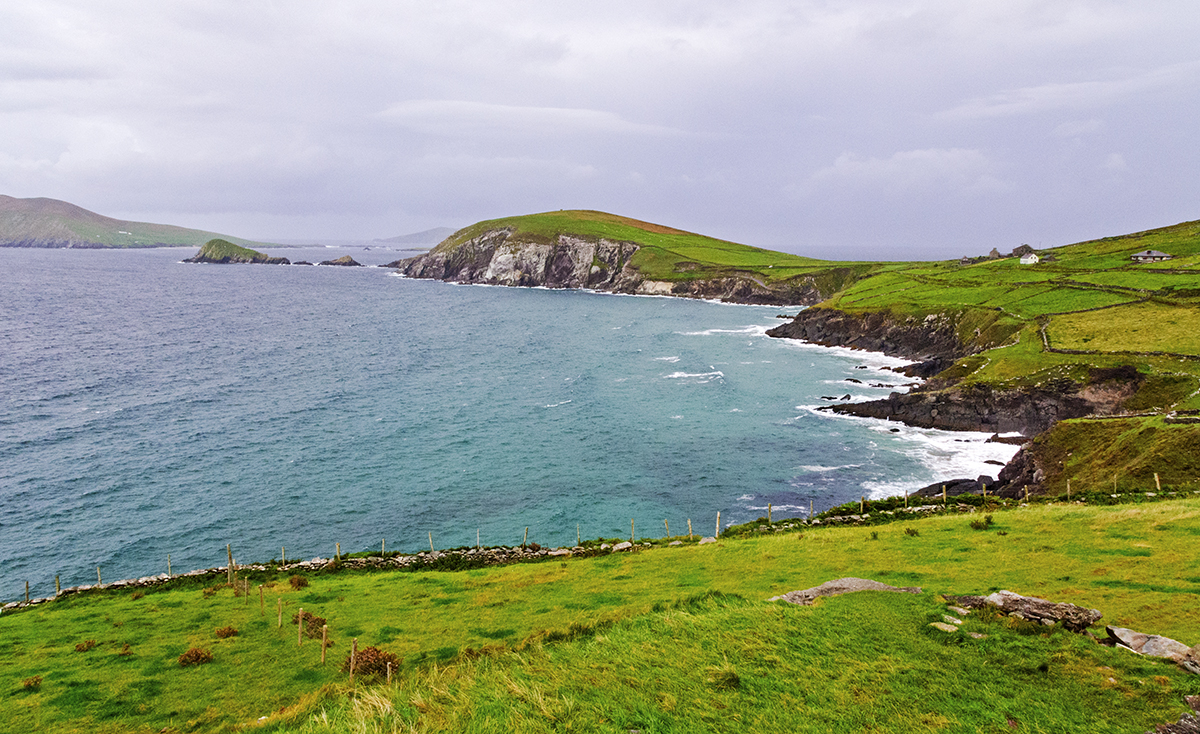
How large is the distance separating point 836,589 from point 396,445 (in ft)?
181

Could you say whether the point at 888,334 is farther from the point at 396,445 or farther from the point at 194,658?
the point at 194,658

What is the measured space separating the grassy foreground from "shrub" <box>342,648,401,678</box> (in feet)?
2.12

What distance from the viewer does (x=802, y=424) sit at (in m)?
75.8

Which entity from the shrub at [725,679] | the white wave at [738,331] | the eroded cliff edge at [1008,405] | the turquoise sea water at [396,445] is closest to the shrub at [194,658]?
the shrub at [725,679]

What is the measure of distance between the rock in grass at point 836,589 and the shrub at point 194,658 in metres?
21.5

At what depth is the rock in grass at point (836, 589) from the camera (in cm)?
2248

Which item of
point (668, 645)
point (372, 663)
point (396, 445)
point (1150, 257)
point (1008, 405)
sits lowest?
point (396, 445)

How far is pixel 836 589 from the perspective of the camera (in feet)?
75.9

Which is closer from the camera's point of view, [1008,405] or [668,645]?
[668,645]

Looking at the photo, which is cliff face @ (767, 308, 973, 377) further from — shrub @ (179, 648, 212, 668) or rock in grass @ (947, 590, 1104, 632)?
shrub @ (179, 648, 212, 668)

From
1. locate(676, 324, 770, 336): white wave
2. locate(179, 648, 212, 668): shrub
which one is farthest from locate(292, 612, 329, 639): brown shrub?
locate(676, 324, 770, 336): white wave

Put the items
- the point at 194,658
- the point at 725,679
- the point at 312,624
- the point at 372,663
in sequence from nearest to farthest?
1. the point at 725,679
2. the point at 372,663
3. the point at 194,658
4. the point at 312,624

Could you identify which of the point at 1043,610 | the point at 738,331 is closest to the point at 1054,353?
the point at 1043,610

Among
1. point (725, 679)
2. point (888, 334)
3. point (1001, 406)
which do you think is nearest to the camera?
point (725, 679)
